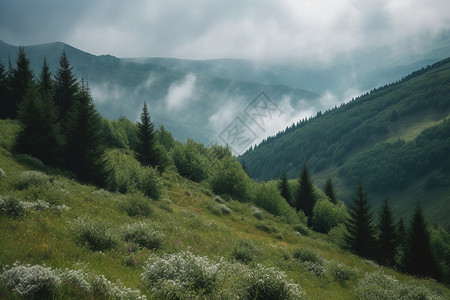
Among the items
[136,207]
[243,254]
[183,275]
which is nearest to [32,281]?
[183,275]

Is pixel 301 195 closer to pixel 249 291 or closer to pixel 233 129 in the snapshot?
pixel 233 129

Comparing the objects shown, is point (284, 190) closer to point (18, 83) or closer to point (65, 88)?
point (65, 88)

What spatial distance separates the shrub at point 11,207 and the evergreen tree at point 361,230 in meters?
47.9

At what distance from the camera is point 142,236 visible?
37.1 feet

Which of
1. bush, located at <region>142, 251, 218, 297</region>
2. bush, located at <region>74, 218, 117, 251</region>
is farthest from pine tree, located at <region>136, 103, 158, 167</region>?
bush, located at <region>142, 251, 218, 297</region>

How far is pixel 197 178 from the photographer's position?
219 ft

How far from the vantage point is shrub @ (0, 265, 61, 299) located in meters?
5.07

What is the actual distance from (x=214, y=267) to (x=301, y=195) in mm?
70273

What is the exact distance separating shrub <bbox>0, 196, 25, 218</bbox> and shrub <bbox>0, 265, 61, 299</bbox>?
5484 mm

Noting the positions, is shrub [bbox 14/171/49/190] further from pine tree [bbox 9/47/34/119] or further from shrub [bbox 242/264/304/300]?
pine tree [bbox 9/47/34/119]

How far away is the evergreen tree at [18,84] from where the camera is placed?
46000 millimetres

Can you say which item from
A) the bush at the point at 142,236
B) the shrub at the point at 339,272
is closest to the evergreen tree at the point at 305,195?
the shrub at the point at 339,272

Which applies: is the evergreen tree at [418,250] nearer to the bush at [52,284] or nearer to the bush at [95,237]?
the bush at [95,237]

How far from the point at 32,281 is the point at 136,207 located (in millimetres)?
11768
